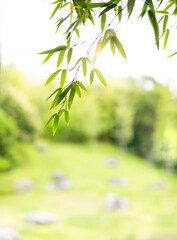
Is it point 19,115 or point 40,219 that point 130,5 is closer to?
point 40,219

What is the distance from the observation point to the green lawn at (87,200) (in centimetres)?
755

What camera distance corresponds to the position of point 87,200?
10945 millimetres

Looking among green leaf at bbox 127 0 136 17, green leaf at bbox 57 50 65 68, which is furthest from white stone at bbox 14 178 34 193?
green leaf at bbox 127 0 136 17

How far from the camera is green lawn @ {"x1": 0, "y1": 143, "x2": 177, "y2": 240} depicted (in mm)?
7555

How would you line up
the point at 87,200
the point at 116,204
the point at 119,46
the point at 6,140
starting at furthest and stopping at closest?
the point at 87,200 < the point at 6,140 < the point at 116,204 < the point at 119,46

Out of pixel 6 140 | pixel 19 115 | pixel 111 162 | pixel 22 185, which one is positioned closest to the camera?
pixel 6 140

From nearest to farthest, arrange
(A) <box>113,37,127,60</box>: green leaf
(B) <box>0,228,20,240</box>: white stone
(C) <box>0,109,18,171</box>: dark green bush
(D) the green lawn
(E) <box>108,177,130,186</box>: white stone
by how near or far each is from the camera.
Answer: (A) <box>113,37,127,60</box>: green leaf
(B) <box>0,228,20,240</box>: white stone
(D) the green lawn
(C) <box>0,109,18,171</box>: dark green bush
(E) <box>108,177,130,186</box>: white stone

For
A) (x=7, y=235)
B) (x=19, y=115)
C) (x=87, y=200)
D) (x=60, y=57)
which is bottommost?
(x=87, y=200)

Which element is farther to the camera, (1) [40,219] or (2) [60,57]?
(1) [40,219]

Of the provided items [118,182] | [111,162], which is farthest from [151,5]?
[111,162]

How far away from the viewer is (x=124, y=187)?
43.1 ft

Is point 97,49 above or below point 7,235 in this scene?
above

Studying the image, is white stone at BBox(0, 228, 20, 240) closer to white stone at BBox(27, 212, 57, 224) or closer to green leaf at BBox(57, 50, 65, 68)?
white stone at BBox(27, 212, 57, 224)

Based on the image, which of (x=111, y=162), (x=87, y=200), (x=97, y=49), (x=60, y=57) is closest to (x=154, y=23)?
(x=97, y=49)
